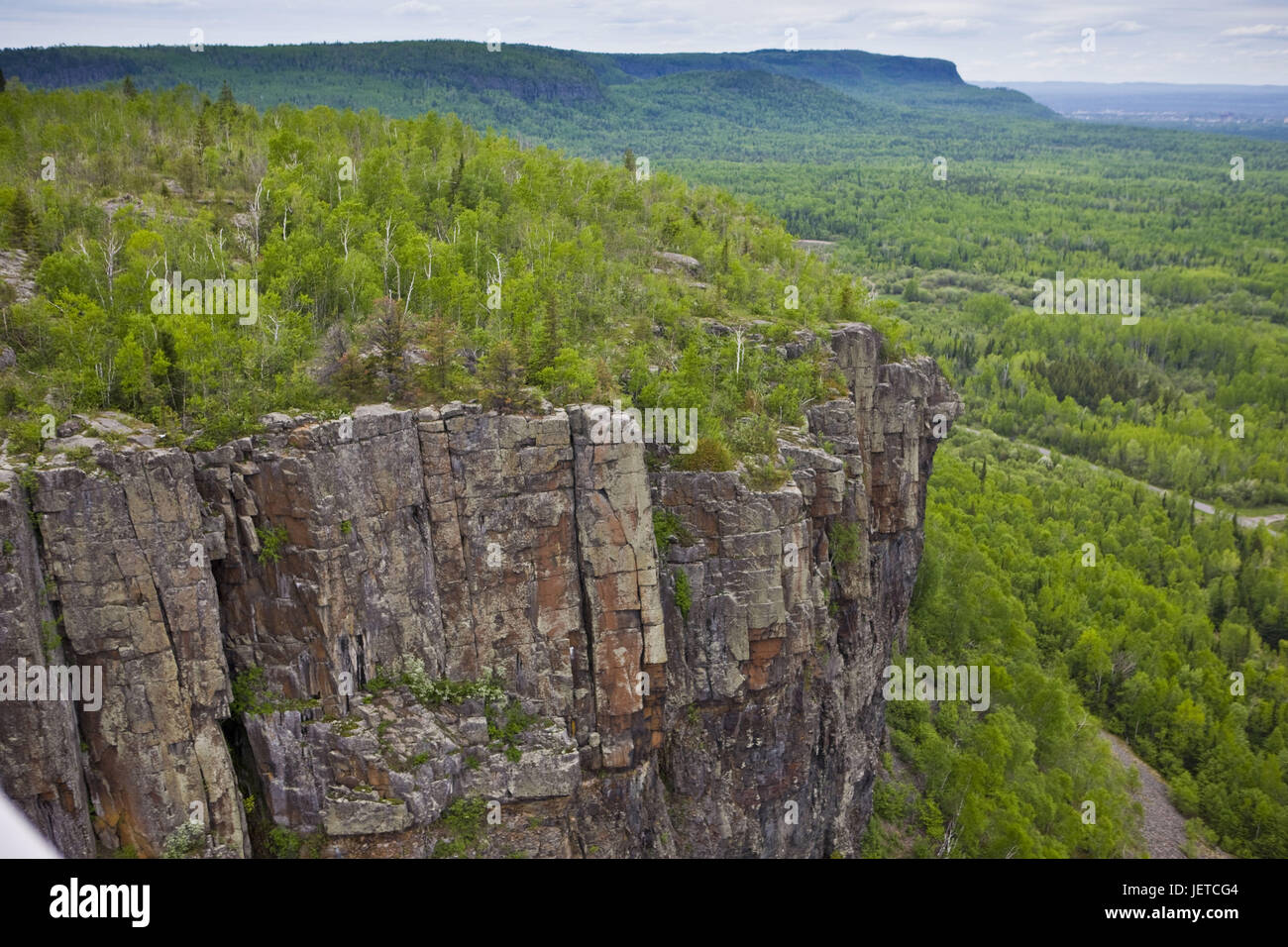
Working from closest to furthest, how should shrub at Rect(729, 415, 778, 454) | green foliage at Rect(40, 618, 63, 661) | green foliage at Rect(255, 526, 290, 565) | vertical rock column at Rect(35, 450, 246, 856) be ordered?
green foliage at Rect(40, 618, 63, 661), vertical rock column at Rect(35, 450, 246, 856), green foliage at Rect(255, 526, 290, 565), shrub at Rect(729, 415, 778, 454)

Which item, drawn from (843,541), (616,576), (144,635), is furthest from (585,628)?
(843,541)

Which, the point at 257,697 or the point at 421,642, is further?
the point at 421,642

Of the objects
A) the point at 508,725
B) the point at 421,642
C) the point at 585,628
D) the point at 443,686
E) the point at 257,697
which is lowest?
the point at 508,725

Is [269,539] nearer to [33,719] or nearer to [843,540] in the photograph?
[33,719]

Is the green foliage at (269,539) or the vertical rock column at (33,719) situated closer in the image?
the vertical rock column at (33,719)

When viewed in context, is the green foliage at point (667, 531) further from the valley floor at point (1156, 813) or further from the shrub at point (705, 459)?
the valley floor at point (1156, 813)

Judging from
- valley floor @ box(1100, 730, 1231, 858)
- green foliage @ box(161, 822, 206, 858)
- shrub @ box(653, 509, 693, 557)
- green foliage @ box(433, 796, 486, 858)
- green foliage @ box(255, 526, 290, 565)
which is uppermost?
green foliage @ box(255, 526, 290, 565)

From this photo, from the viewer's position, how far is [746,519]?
39062 mm

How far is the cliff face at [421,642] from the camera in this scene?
2952cm

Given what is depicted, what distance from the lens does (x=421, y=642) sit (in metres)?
34.8

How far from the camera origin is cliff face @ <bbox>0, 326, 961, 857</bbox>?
29516mm

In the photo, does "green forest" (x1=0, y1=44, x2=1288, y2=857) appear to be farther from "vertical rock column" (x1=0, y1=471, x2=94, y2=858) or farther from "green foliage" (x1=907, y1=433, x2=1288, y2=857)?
"vertical rock column" (x1=0, y1=471, x2=94, y2=858)

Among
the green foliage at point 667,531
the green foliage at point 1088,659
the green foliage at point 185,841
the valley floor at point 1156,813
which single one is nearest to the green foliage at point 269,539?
the green foliage at point 185,841

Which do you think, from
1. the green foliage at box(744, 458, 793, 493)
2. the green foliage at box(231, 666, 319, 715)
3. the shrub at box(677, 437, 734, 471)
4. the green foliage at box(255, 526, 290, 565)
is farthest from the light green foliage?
the green foliage at box(744, 458, 793, 493)
